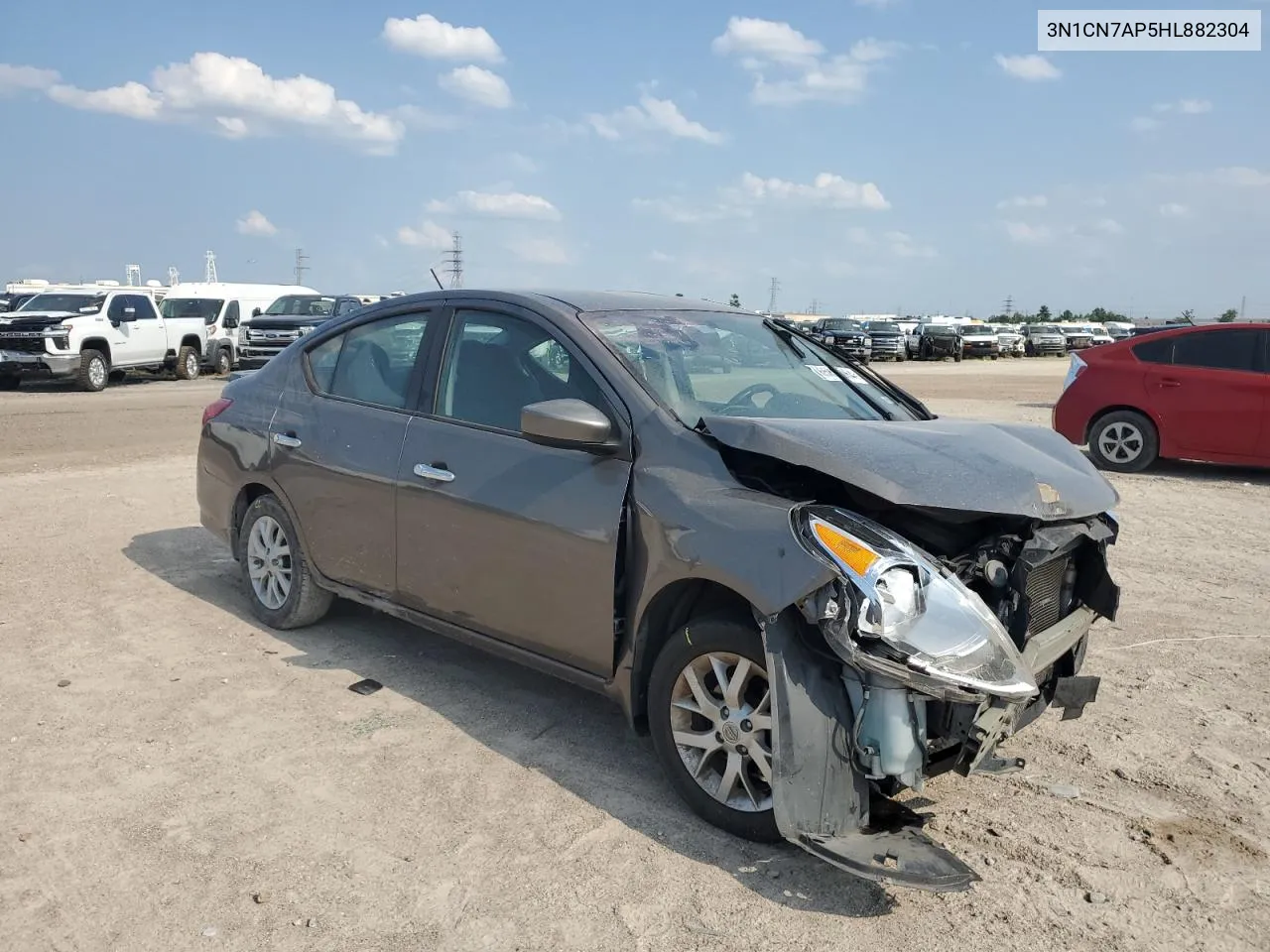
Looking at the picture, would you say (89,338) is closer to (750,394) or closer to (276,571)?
(276,571)

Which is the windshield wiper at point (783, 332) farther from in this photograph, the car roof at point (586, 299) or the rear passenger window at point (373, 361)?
the rear passenger window at point (373, 361)

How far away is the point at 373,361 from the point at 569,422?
1.74 metres

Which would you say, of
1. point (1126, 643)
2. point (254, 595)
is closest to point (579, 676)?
point (254, 595)

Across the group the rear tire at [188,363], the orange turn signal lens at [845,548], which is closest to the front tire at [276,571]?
the orange turn signal lens at [845,548]

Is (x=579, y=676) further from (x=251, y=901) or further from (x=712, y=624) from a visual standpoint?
(x=251, y=901)

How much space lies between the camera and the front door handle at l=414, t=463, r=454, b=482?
434 cm

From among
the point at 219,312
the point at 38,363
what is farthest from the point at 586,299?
the point at 219,312

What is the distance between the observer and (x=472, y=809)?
3.60 meters

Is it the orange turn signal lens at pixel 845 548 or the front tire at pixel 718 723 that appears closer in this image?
the orange turn signal lens at pixel 845 548

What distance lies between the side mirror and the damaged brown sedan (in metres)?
0.01

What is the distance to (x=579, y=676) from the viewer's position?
3.89 metres

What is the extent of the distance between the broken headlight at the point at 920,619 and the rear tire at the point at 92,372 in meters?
20.6

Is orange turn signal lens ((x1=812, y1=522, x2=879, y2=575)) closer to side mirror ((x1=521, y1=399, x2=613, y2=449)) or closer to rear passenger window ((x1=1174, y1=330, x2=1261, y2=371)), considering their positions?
side mirror ((x1=521, y1=399, x2=613, y2=449))

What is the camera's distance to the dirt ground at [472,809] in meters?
2.97
